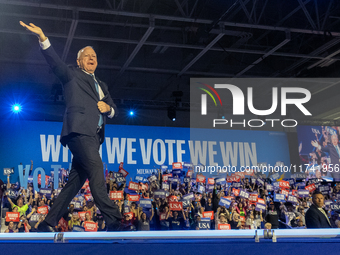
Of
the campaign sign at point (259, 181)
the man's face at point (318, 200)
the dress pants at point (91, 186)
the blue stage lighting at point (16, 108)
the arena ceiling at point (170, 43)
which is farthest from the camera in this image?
the blue stage lighting at point (16, 108)

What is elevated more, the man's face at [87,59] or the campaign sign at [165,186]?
the man's face at [87,59]

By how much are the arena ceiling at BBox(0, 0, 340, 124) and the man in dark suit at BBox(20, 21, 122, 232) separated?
589 cm

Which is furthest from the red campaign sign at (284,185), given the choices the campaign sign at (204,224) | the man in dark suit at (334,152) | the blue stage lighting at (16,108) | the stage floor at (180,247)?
the blue stage lighting at (16,108)

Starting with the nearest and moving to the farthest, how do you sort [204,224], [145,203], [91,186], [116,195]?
[91,186]
[204,224]
[145,203]
[116,195]

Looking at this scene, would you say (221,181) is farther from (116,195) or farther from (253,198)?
(116,195)

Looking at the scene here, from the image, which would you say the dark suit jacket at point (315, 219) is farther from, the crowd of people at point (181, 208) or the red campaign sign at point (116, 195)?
the red campaign sign at point (116, 195)

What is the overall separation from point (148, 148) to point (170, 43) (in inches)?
164

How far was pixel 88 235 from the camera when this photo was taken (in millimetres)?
1584

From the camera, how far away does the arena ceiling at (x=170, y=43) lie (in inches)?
333

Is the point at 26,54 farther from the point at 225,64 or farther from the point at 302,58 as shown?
the point at 302,58

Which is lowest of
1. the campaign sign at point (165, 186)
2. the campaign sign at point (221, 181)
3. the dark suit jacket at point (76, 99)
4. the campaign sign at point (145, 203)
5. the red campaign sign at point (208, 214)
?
the red campaign sign at point (208, 214)

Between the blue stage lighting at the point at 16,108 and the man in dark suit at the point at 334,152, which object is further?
the man in dark suit at the point at 334,152

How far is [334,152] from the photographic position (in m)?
12.7

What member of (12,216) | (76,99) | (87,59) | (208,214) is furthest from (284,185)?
(76,99)
